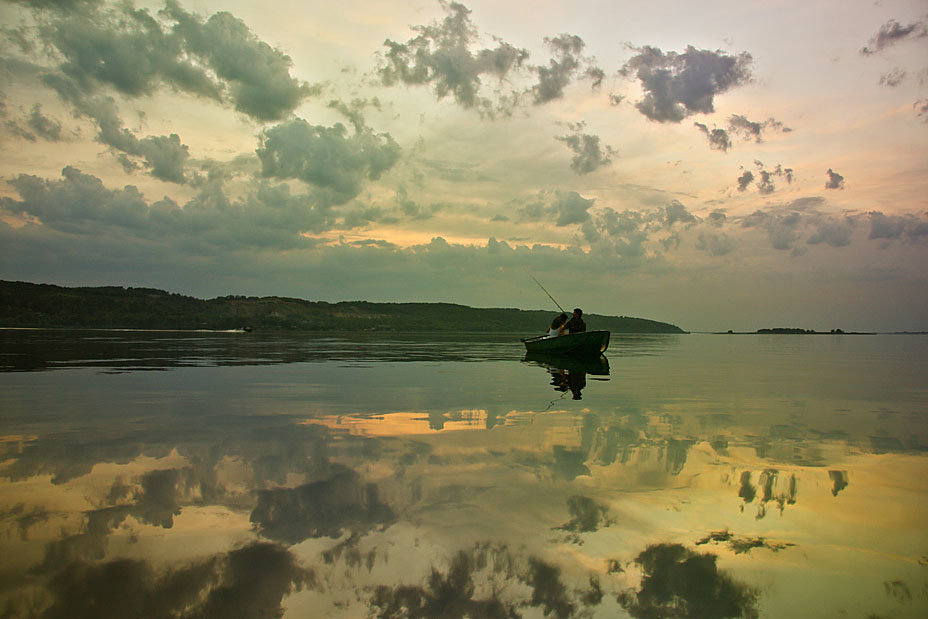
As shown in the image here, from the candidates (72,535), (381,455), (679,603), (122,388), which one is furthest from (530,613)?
(122,388)

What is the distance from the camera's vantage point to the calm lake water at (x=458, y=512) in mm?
4680

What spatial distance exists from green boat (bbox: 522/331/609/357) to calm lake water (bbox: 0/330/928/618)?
67.0ft

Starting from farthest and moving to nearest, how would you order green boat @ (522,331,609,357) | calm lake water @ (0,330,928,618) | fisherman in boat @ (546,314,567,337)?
fisherman in boat @ (546,314,567,337) < green boat @ (522,331,609,357) < calm lake water @ (0,330,928,618)

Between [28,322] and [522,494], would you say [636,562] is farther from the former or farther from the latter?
[28,322]

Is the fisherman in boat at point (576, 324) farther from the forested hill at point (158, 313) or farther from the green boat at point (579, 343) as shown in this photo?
the forested hill at point (158, 313)

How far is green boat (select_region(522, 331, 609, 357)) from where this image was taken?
35.5m

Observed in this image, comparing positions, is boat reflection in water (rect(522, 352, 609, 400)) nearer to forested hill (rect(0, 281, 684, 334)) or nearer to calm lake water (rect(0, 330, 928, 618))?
calm lake water (rect(0, 330, 928, 618))

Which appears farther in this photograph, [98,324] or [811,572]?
[98,324]

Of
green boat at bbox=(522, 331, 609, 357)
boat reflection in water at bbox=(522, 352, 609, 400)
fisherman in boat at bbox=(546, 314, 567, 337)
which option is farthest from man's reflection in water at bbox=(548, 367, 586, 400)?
fisherman in boat at bbox=(546, 314, 567, 337)

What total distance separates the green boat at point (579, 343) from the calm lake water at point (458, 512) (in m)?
20.4

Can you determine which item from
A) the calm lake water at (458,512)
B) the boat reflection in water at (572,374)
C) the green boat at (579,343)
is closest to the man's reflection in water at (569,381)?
the boat reflection in water at (572,374)

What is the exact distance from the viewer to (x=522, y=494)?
24.5ft

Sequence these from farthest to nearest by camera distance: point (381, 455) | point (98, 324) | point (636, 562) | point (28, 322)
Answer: point (98, 324), point (28, 322), point (381, 455), point (636, 562)

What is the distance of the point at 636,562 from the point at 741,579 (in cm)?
95
